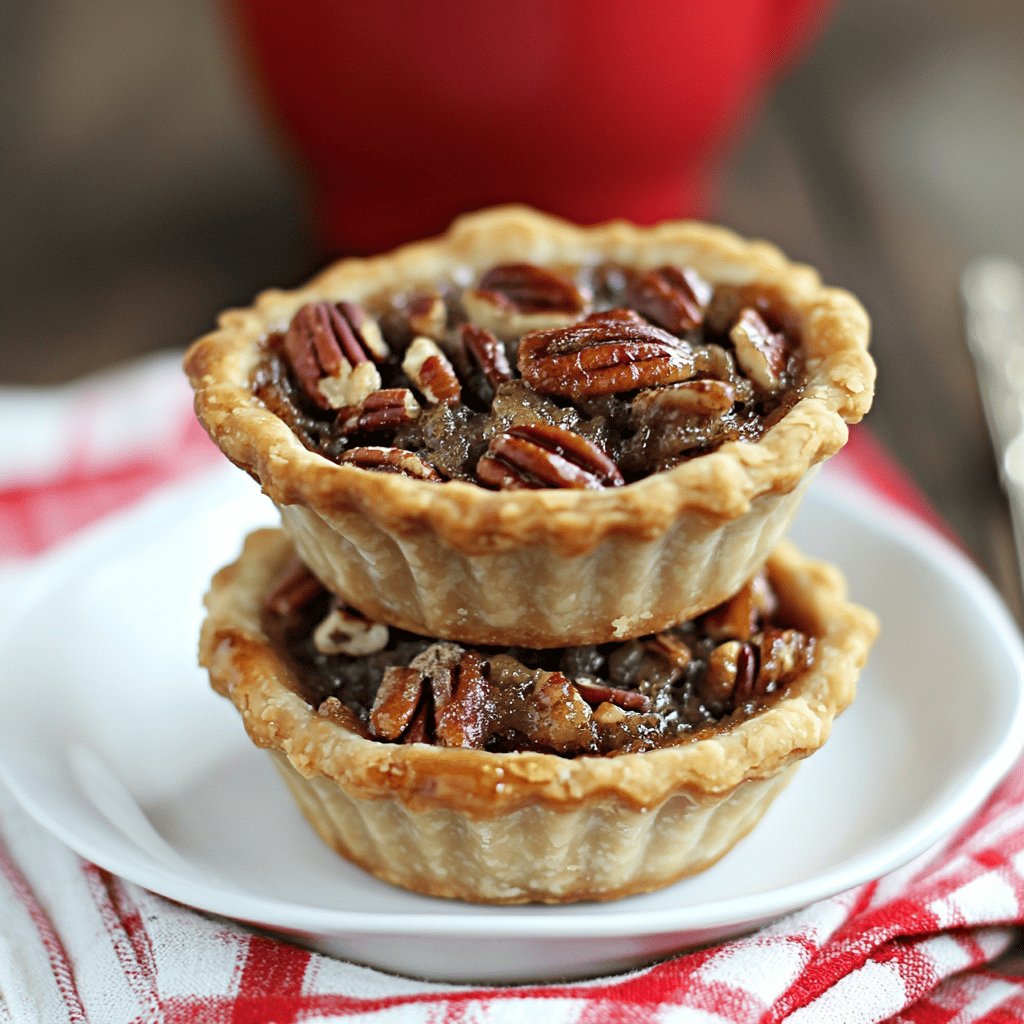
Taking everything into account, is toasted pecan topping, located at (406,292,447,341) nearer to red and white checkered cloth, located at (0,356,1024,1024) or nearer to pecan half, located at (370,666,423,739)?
pecan half, located at (370,666,423,739)

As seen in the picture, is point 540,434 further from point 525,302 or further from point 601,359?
point 525,302

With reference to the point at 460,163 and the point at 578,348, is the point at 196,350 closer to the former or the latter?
the point at 578,348

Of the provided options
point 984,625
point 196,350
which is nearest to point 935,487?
point 984,625

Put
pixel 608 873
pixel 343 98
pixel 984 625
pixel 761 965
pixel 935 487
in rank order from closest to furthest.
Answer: pixel 761 965 → pixel 608 873 → pixel 984 625 → pixel 935 487 → pixel 343 98

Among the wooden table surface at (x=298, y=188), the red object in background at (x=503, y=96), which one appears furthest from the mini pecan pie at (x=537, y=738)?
the red object in background at (x=503, y=96)

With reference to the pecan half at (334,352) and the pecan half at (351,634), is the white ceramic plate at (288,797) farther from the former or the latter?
the pecan half at (334,352)

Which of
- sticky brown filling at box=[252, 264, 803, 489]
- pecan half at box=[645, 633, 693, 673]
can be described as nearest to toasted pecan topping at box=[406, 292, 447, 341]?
sticky brown filling at box=[252, 264, 803, 489]
